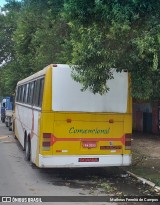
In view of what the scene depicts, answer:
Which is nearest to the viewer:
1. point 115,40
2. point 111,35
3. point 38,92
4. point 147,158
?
point 111,35

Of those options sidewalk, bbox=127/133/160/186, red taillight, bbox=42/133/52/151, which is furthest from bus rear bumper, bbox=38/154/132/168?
sidewalk, bbox=127/133/160/186

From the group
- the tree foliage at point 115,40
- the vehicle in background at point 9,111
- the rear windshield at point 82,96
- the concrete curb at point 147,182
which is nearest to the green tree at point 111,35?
the tree foliage at point 115,40

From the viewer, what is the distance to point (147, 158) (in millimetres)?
14852

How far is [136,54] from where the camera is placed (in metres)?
8.77

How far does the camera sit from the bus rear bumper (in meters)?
10.8

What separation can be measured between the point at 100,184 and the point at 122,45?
12.6 ft

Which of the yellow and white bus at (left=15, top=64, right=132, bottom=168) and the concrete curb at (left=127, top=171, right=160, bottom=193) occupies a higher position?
the yellow and white bus at (left=15, top=64, right=132, bottom=168)

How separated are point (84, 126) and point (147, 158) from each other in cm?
462

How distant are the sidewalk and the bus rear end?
98 cm

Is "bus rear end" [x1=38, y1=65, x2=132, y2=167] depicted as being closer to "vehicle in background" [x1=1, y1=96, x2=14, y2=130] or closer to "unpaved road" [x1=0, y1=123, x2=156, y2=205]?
"unpaved road" [x1=0, y1=123, x2=156, y2=205]

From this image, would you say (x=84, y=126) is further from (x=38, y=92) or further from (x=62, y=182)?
(x=38, y=92)

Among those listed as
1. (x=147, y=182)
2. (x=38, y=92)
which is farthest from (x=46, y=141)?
(x=147, y=182)

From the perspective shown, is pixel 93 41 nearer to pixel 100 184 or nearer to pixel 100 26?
pixel 100 26

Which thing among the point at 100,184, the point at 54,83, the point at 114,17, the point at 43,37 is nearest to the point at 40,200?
the point at 100,184
